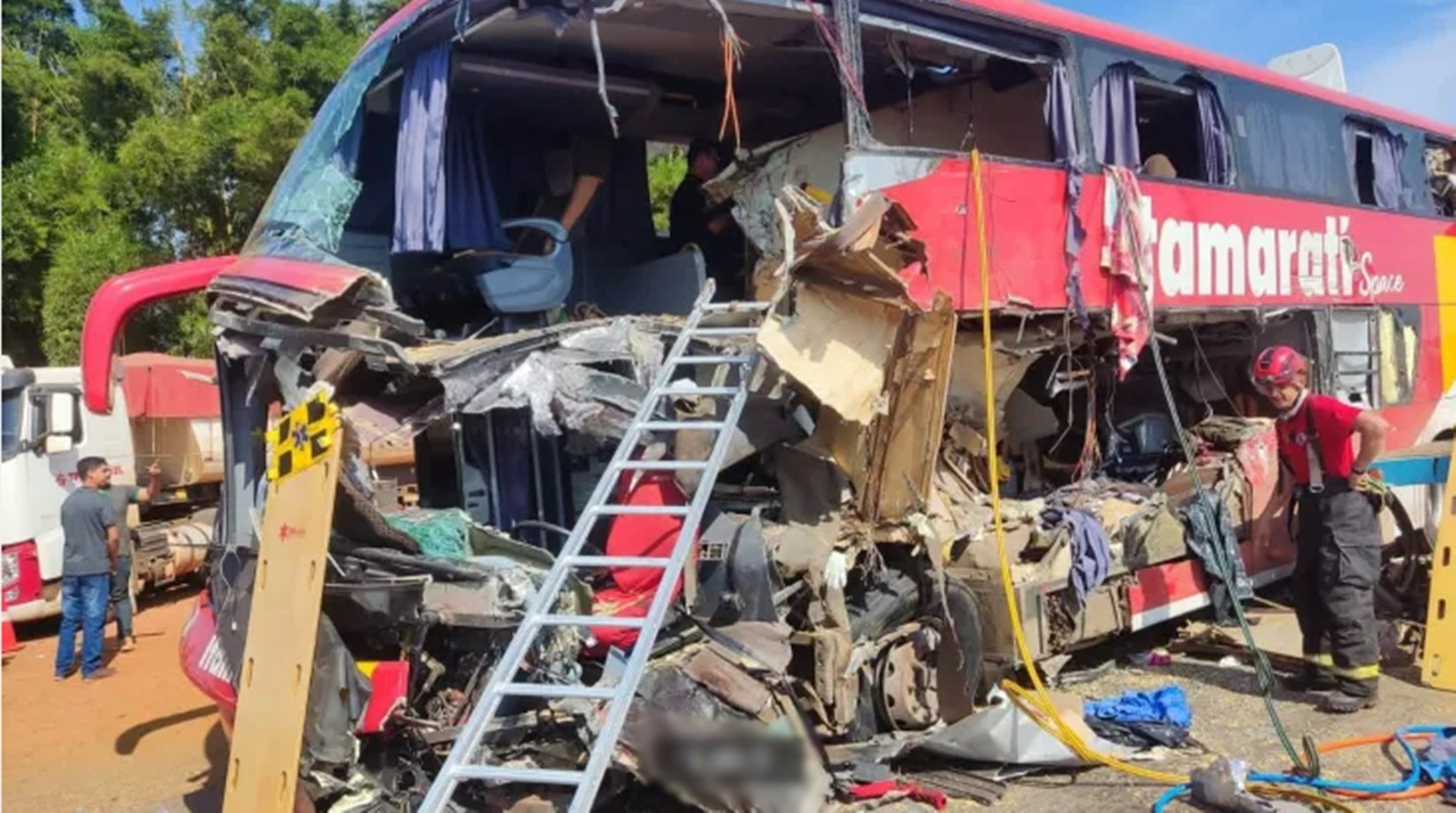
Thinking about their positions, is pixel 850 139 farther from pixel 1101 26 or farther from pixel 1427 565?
pixel 1427 565

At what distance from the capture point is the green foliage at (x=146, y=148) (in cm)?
1806

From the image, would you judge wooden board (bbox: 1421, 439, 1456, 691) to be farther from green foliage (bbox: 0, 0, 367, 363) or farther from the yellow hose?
green foliage (bbox: 0, 0, 367, 363)

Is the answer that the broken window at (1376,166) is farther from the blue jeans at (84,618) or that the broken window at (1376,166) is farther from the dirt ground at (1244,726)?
the blue jeans at (84,618)

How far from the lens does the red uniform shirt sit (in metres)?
5.62

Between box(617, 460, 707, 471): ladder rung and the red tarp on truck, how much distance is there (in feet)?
26.6

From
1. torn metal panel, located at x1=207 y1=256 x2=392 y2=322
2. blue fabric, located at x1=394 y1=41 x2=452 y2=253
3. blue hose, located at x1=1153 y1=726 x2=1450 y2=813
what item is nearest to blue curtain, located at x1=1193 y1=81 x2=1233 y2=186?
blue hose, located at x1=1153 y1=726 x2=1450 y2=813

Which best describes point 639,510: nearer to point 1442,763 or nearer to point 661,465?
point 661,465

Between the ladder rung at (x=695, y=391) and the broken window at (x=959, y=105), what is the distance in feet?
11.2

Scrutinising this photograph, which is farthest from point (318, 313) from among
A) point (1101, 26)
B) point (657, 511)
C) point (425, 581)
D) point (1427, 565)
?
point (1427, 565)

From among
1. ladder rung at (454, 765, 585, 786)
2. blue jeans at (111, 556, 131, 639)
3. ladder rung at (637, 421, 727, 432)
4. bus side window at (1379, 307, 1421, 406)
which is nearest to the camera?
ladder rung at (454, 765, 585, 786)

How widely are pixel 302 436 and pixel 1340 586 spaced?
16.1ft

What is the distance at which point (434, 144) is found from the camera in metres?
5.72

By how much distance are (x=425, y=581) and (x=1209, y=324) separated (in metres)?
6.15

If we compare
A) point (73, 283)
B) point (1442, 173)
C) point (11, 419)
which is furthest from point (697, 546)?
point (73, 283)
